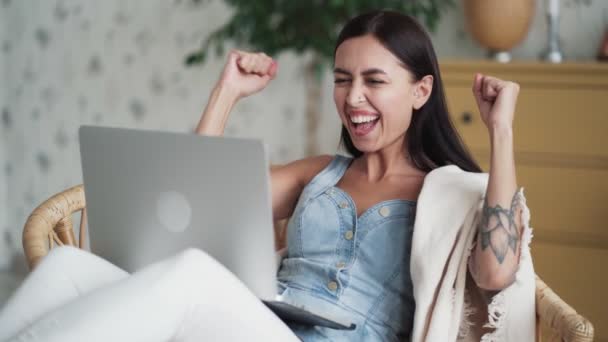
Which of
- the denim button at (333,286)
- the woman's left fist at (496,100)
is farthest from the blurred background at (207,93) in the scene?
the denim button at (333,286)

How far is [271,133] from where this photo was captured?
349 centimetres

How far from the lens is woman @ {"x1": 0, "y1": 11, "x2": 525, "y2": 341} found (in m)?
1.16

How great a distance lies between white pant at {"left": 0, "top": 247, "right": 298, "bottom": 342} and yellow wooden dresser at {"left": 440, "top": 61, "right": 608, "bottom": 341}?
4.77ft

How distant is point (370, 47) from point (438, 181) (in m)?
0.28

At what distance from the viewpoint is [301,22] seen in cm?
297

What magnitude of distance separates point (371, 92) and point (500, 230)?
36 centimetres

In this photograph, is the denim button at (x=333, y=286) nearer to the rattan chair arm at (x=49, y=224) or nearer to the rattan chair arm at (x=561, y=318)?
the rattan chair arm at (x=561, y=318)

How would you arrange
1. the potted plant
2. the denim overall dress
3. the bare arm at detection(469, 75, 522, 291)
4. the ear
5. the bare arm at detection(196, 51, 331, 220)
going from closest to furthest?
the bare arm at detection(469, 75, 522, 291), the denim overall dress, the ear, the bare arm at detection(196, 51, 331, 220), the potted plant

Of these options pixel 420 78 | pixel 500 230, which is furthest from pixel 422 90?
pixel 500 230

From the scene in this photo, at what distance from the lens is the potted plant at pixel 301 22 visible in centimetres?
285

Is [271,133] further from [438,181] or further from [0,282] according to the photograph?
[438,181]

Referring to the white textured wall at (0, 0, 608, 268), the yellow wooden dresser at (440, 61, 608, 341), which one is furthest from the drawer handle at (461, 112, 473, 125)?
the white textured wall at (0, 0, 608, 268)

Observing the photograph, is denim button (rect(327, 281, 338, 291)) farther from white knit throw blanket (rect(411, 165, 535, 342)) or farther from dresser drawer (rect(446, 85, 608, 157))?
dresser drawer (rect(446, 85, 608, 157))

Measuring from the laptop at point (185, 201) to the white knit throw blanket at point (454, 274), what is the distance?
0.55 feet
